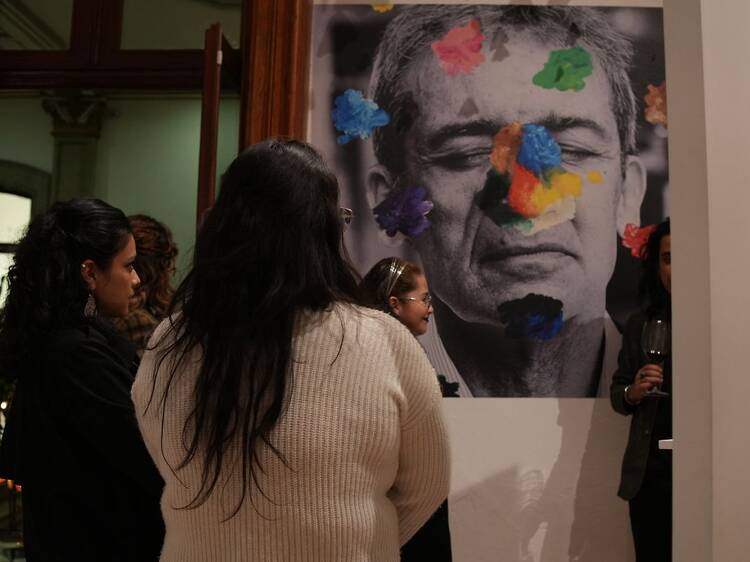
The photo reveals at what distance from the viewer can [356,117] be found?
4.15 m

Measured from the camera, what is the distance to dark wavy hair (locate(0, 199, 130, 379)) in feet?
6.63

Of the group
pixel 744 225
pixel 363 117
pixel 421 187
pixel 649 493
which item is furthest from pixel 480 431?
pixel 744 225

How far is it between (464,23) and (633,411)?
187 cm

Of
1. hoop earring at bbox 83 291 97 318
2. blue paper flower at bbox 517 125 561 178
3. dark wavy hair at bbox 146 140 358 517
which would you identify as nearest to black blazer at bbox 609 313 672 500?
blue paper flower at bbox 517 125 561 178

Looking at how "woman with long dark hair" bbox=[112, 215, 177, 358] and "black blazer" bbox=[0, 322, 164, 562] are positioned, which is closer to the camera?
"black blazer" bbox=[0, 322, 164, 562]

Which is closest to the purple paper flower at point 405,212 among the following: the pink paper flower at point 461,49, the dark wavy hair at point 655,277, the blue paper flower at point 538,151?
the blue paper flower at point 538,151

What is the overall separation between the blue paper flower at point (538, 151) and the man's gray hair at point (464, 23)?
12.4 inches

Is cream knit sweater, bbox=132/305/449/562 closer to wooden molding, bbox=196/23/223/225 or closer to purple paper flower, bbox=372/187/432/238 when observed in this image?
wooden molding, bbox=196/23/223/225

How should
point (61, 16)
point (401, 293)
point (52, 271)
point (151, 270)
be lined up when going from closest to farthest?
point (52, 271) < point (401, 293) < point (151, 270) < point (61, 16)

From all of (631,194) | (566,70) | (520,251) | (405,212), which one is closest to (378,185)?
(405,212)

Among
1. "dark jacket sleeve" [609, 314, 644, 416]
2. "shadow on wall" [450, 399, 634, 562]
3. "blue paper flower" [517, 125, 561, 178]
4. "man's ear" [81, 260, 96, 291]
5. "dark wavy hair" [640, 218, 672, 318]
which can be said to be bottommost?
Result: "shadow on wall" [450, 399, 634, 562]

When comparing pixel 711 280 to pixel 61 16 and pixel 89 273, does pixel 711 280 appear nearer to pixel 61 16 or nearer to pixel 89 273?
pixel 89 273

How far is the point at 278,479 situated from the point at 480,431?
2721 mm

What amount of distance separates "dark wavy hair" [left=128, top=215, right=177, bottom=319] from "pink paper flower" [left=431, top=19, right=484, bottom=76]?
158 cm
